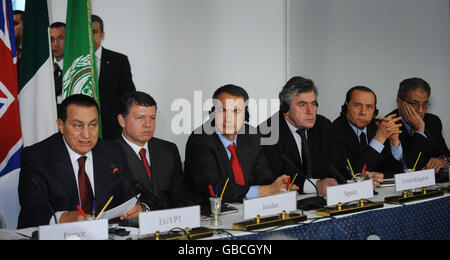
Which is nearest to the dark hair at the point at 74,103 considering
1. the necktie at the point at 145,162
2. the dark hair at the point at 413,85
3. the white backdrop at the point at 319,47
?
the necktie at the point at 145,162

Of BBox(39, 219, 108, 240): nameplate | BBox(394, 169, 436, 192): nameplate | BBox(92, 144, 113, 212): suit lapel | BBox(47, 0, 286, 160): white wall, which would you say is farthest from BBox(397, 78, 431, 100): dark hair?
BBox(39, 219, 108, 240): nameplate

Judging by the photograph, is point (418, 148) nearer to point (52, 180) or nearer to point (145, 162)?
point (145, 162)

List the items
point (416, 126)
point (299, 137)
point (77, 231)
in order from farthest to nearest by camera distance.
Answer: point (416, 126), point (299, 137), point (77, 231)

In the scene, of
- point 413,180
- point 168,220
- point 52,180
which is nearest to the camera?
point 168,220

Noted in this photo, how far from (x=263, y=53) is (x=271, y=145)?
1912 millimetres

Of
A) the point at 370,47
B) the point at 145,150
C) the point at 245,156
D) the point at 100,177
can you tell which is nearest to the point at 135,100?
the point at 145,150

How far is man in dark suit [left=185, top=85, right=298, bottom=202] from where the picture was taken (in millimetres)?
2900

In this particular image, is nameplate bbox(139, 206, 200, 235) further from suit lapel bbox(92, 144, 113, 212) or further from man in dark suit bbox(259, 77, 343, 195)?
man in dark suit bbox(259, 77, 343, 195)

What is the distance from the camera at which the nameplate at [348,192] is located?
237 centimetres

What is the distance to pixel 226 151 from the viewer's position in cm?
297

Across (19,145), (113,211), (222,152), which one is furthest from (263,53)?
(113,211)

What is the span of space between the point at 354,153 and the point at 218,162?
45.1 inches
